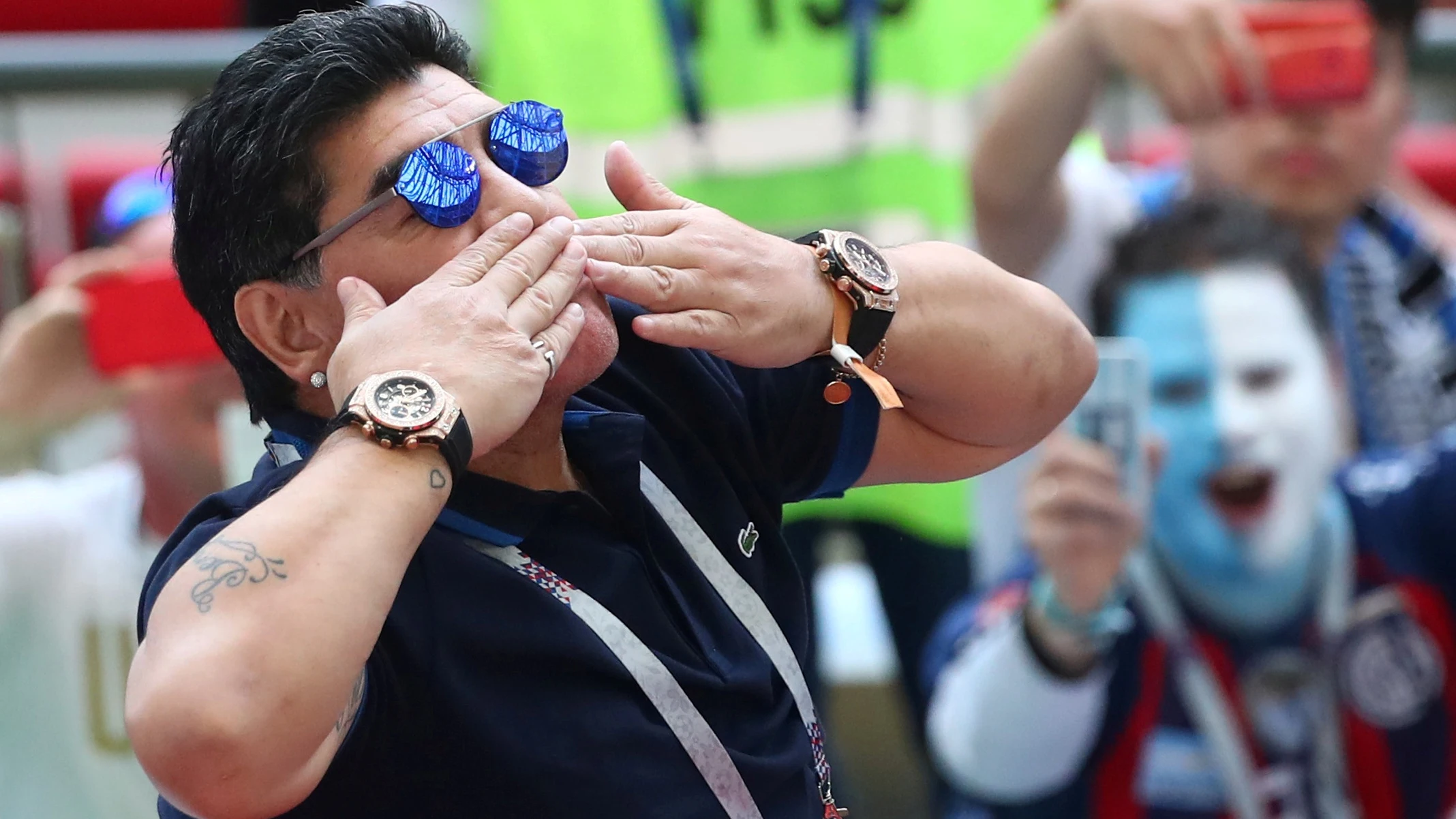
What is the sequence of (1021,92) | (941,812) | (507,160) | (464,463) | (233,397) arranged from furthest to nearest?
(941,812), (233,397), (1021,92), (507,160), (464,463)

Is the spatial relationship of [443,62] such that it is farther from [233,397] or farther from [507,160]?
[233,397]

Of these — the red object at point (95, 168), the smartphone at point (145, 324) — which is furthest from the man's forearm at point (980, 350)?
the red object at point (95, 168)

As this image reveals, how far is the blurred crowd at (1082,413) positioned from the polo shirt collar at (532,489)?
40.2 inches

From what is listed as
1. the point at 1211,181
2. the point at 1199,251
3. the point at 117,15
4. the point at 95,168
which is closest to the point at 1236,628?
the point at 1199,251

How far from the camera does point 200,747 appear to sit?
1.01 m

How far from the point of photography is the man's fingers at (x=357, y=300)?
1179 mm

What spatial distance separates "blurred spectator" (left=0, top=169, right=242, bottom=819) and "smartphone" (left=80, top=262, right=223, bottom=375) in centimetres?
6

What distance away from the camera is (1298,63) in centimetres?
232

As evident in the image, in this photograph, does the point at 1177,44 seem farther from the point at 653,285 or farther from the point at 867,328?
the point at 653,285

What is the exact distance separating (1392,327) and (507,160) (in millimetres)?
1644

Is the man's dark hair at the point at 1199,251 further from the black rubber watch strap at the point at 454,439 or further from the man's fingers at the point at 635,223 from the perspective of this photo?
the black rubber watch strap at the point at 454,439

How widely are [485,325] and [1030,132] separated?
4.16 ft

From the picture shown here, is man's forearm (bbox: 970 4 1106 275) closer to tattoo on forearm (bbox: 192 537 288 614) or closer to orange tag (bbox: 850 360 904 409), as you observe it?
orange tag (bbox: 850 360 904 409)

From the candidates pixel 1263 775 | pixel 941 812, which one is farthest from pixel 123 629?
pixel 1263 775
